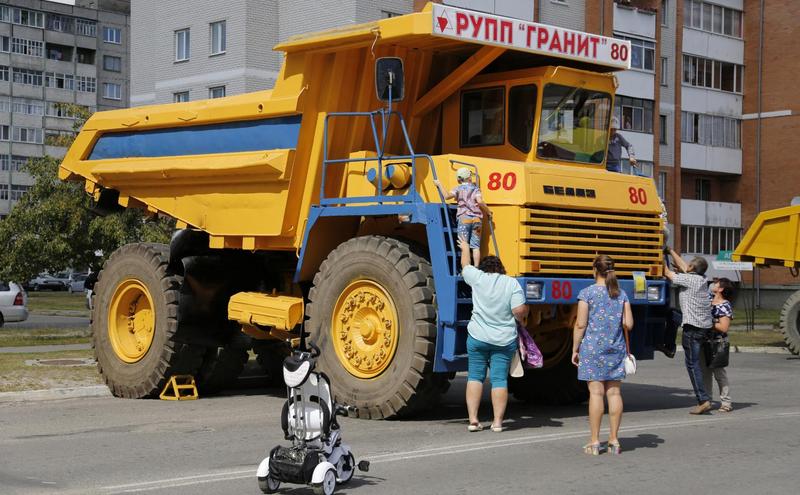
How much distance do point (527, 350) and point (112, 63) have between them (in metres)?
90.3

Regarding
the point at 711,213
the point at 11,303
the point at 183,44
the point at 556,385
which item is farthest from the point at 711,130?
the point at 556,385

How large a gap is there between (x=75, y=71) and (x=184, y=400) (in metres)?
84.3

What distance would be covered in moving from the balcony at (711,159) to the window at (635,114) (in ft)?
14.5

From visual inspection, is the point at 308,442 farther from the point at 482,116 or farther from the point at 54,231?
the point at 54,231

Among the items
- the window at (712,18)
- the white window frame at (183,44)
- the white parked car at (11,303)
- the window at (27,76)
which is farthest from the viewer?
Answer: the window at (27,76)

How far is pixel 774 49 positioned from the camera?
59.3m

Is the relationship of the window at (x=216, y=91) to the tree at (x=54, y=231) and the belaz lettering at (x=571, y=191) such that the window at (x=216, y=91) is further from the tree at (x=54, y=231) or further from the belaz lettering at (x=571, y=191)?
the belaz lettering at (x=571, y=191)

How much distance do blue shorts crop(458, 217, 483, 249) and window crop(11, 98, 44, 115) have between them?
8361 centimetres

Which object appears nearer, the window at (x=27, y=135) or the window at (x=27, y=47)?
the window at (x=27, y=135)

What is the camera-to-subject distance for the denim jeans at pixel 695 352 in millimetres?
13117

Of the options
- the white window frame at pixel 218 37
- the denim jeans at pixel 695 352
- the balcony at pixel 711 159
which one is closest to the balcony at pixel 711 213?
the balcony at pixel 711 159

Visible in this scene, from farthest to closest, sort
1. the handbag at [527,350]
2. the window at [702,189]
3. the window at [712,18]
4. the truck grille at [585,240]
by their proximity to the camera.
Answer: the window at [702,189] → the window at [712,18] → the truck grille at [585,240] → the handbag at [527,350]

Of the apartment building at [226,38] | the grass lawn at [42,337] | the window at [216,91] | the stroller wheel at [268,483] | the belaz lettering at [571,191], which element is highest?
the apartment building at [226,38]

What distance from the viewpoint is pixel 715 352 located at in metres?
13.2
